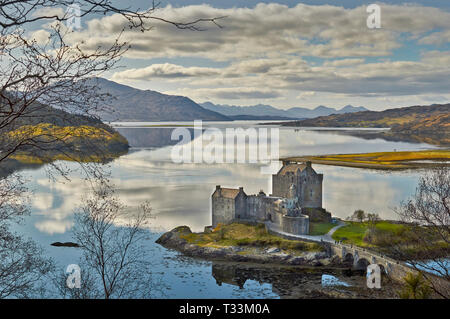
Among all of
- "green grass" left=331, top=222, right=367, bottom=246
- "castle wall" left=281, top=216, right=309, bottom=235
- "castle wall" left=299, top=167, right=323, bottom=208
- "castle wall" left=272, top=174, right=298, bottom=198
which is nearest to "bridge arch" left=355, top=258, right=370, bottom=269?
"green grass" left=331, top=222, right=367, bottom=246

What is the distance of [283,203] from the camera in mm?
43375

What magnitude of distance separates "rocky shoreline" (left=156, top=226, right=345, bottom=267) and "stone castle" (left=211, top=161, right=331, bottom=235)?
4.81m

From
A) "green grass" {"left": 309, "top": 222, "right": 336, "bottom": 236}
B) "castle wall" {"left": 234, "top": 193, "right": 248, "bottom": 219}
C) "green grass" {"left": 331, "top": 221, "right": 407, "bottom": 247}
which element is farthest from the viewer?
"castle wall" {"left": 234, "top": 193, "right": 248, "bottom": 219}

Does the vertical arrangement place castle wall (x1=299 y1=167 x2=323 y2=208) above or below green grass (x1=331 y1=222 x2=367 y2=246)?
above

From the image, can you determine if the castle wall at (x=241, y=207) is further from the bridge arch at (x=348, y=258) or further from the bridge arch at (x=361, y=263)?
the bridge arch at (x=361, y=263)

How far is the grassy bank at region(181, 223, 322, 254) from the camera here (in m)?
38.5

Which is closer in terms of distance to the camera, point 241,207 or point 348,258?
point 348,258

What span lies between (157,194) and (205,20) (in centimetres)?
5598

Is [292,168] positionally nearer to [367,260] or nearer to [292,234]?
[292,234]

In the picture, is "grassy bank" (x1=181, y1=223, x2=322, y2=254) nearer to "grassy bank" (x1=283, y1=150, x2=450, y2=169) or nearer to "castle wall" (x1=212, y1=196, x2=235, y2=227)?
"castle wall" (x1=212, y1=196, x2=235, y2=227)

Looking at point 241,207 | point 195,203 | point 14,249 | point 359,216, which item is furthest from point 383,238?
point 14,249

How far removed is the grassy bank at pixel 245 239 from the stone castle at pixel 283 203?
78.3 inches

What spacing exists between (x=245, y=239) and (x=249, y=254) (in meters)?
3.37

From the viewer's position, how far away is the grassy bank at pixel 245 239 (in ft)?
126
